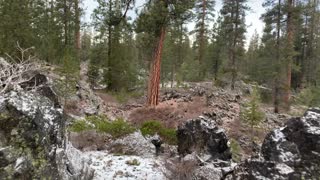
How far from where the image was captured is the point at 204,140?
10.2 m

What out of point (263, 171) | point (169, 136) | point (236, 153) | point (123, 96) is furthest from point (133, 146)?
point (123, 96)

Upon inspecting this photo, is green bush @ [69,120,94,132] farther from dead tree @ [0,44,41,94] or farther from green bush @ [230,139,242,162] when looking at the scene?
green bush @ [230,139,242,162]

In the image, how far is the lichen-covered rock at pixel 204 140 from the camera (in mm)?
9942

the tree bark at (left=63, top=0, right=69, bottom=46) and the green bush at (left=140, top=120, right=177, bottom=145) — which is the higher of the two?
the tree bark at (left=63, top=0, right=69, bottom=46)

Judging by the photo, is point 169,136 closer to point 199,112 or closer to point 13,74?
point 199,112

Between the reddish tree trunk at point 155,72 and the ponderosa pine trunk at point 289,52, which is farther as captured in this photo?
the ponderosa pine trunk at point 289,52

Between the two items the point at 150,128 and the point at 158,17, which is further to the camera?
the point at 158,17

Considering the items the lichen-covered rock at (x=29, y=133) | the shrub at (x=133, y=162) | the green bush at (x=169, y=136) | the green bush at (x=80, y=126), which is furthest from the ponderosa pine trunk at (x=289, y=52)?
the lichen-covered rock at (x=29, y=133)

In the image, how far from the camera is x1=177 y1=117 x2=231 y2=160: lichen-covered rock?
994cm

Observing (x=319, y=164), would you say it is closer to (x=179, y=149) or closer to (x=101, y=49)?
(x=179, y=149)

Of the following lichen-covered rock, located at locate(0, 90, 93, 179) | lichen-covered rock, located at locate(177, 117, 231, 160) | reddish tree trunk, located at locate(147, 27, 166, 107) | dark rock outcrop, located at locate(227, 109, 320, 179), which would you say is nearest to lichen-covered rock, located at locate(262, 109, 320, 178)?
dark rock outcrop, located at locate(227, 109, 320, 179)

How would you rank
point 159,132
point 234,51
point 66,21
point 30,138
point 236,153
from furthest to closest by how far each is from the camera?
point 234,51
point 66,21
point 159,132
point 236,153
point 30,138

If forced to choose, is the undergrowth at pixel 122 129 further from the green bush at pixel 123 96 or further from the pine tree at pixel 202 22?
the pine tree at pixel 202 22

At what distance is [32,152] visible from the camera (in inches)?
207
